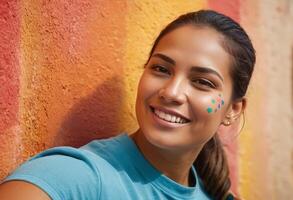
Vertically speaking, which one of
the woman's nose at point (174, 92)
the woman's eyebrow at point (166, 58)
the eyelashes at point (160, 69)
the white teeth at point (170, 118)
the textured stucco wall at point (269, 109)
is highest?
the woman's eyebrow at point (166, 58)

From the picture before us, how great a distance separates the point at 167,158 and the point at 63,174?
336mm

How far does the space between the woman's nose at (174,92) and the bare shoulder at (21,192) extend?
0.35 meters

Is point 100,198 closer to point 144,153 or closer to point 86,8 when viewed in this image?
point 144,153

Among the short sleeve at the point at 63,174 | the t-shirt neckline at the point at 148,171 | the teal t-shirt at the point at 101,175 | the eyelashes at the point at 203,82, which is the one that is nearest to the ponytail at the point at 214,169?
the teal t-shirt at the point at 101,175

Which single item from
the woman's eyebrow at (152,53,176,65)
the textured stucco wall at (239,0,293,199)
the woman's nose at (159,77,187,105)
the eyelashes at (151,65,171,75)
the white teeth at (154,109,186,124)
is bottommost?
the textured stucco wall at (239,0,293,199)

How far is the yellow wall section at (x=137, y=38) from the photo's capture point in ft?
4.99

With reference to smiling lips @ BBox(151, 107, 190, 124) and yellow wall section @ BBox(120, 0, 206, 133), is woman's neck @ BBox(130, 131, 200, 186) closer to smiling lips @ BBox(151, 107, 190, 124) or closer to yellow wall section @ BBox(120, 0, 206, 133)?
smiling lips @ BBox(151, 107, 190, 124)

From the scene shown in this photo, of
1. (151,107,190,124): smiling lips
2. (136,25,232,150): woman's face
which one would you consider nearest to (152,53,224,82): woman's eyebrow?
(136,25,232,150): woman's face

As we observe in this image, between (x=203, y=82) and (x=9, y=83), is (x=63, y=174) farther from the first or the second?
(x=203, y=82)

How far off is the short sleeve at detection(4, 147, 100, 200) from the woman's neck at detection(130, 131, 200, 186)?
0.21m

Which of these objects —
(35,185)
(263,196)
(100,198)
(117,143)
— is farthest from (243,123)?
(35,185)

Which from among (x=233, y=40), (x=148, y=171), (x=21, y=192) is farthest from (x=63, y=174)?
(x=233, y=40)

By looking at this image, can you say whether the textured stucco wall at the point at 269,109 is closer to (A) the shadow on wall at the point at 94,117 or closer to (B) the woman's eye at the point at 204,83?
(A) the shadow on wall at the point at 94,117

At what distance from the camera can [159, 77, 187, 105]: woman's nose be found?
1147 millimetres
